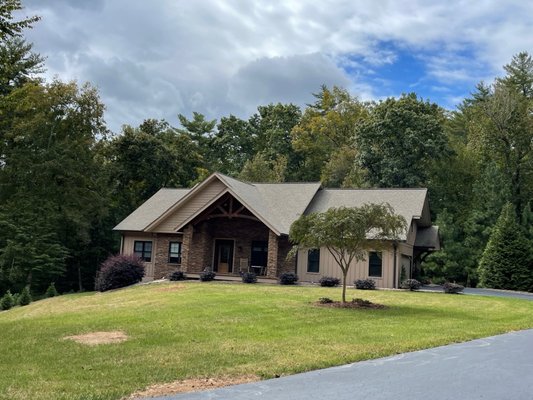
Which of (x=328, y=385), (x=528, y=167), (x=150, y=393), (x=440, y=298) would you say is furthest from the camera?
(x=528, y=167)

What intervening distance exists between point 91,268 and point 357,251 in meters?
31.8

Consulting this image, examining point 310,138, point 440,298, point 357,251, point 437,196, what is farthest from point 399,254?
point 310,138

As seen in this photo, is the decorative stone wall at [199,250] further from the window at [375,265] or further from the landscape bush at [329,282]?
the window at [375,265]

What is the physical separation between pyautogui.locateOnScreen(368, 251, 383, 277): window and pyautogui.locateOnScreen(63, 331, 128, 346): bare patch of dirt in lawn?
1803cm

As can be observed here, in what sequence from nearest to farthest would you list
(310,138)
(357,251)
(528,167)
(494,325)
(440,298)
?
(494,325)
(357,251)
(440,298)
(528,167)
(310,138)

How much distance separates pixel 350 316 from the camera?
1580 centimetres

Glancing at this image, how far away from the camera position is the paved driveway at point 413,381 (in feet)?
23.7

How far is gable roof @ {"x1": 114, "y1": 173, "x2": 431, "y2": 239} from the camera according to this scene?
29.5 metres

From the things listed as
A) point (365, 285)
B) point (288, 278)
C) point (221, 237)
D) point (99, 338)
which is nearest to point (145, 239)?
point (221, 237)

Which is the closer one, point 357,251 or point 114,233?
point 357,251

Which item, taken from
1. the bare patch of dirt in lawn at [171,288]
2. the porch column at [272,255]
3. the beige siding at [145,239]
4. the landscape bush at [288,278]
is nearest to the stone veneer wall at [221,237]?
the porch column at [272,255]

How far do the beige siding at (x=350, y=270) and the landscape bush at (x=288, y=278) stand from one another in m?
1.91

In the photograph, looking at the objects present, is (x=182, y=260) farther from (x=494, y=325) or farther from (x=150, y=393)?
(x=150, y=393)

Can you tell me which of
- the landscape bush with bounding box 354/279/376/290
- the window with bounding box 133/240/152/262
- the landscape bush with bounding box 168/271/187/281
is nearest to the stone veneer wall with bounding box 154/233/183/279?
the window with bounding box 133/240/152/262
